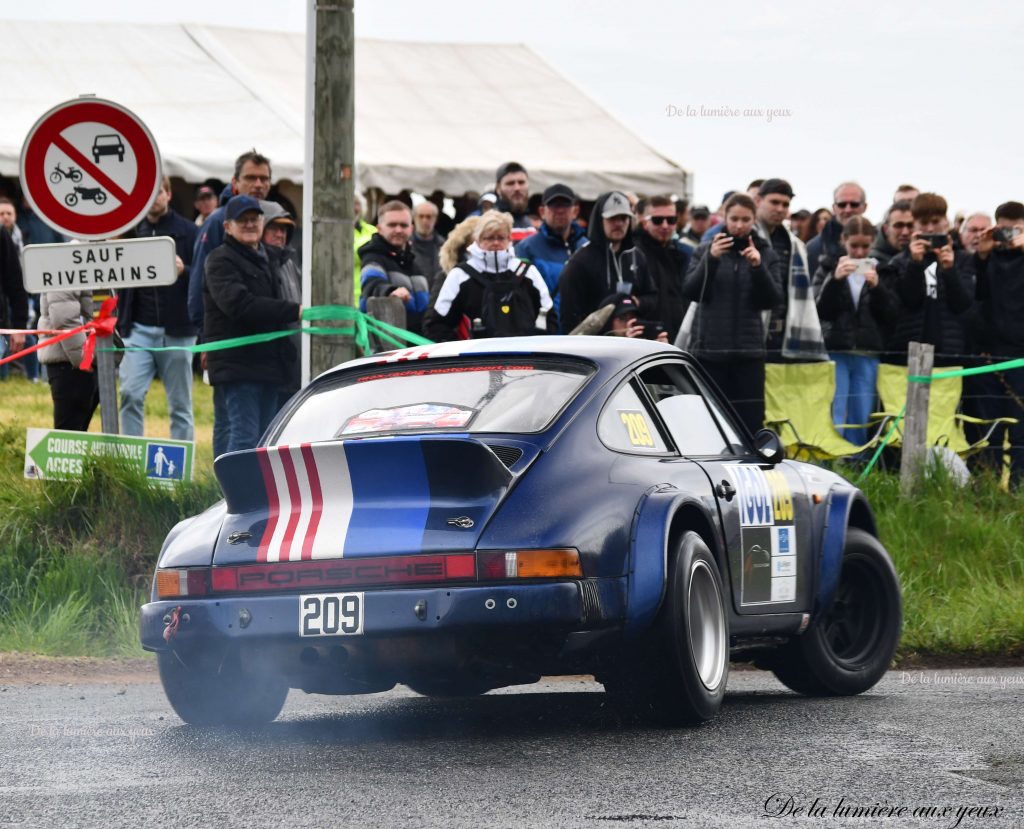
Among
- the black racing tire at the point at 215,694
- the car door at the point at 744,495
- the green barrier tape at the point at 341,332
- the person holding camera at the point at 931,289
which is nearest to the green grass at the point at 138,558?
the green barrier tape at the point at 341,332

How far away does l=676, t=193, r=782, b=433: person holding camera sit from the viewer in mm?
12016

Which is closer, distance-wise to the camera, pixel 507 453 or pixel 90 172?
pixel 507 453

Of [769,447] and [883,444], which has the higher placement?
[769,447]

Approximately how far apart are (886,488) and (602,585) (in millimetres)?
6582

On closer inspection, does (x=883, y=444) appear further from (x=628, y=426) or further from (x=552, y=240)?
(x=628, y=426)

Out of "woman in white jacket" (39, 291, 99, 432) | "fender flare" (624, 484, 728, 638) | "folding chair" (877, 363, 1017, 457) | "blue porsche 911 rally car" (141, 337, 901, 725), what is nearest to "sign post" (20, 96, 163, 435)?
"woman in white jacket" (39, 291, 99, 432)

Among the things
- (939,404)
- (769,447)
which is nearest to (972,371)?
(939,404)

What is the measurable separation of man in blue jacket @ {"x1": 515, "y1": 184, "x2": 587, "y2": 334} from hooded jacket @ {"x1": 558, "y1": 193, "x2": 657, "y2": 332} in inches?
28.5

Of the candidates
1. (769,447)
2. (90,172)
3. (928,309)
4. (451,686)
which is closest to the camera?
(451,686)

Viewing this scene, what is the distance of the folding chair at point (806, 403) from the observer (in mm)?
13305

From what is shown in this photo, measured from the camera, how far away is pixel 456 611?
6047mm

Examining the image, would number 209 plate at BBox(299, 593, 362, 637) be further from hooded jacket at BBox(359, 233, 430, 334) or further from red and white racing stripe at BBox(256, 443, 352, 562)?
hooded jacket at BBox(359, 233, 430, 334)

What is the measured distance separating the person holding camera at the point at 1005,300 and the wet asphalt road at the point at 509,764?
20.5 ft

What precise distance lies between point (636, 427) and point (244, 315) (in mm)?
5060
